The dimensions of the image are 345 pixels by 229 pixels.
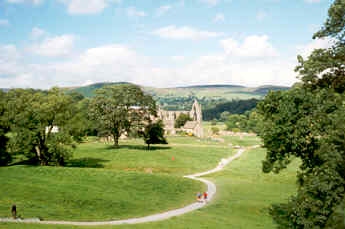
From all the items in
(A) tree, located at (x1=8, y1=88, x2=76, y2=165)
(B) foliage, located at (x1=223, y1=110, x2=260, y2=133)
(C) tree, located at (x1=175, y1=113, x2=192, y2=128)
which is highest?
(A) tree, located at (x1=8, y1=88, x2=76, y2=165)

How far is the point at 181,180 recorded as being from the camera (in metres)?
43.9

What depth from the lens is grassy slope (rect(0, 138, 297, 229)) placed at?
25.3 m

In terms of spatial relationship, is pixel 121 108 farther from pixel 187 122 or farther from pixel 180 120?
pixel 180 120

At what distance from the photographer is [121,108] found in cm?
6956

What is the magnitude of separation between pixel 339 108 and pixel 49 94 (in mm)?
46689

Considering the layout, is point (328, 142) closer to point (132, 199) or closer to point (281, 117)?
point (281, 117)

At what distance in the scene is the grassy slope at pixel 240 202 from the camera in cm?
2534

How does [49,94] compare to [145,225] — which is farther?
[49,94]

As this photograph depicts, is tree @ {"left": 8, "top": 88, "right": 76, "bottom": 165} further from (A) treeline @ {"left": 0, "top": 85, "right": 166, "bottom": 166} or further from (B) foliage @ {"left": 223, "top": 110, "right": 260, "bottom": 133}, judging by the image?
(B) foliage @ {"left": 223, "top": 110, "right": 260, "bottom": 133}

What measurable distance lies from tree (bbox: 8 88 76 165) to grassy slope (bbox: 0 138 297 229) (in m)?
24.3

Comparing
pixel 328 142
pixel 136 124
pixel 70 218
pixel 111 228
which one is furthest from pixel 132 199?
pixel 136 124

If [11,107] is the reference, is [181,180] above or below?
below

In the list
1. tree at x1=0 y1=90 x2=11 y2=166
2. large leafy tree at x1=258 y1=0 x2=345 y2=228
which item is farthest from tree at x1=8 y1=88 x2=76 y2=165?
large leafy tree at x1=258 y1=0 x2=345 y2=228

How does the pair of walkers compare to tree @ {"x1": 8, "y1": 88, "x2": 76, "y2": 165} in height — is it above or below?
below
